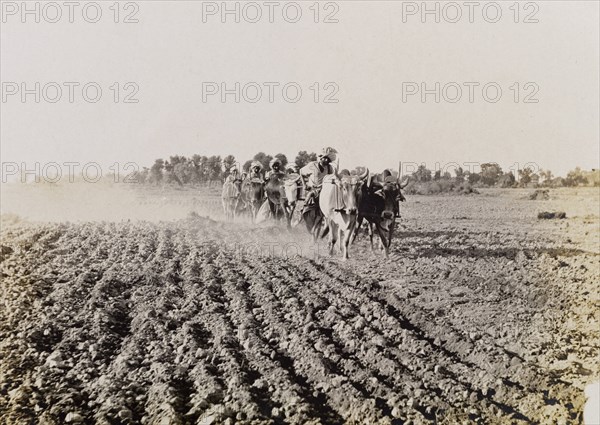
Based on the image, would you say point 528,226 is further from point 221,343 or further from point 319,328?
point 221,343

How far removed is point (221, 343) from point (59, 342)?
174cm

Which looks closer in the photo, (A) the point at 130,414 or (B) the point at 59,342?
(A) the point at 130,414

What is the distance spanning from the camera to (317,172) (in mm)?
10672

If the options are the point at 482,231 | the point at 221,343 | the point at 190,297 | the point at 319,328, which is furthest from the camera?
the point at 482,231

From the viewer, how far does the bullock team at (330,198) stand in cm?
972

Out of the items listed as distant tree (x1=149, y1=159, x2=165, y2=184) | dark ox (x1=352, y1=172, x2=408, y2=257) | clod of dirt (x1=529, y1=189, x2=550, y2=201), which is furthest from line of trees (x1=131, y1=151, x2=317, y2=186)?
clod of dirt (x1=529, y1=189, x2=550, y2=201)

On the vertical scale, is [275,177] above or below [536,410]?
above

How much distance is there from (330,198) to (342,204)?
20.1 inches

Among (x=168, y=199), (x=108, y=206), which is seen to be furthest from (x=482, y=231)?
(x=108, y=206)

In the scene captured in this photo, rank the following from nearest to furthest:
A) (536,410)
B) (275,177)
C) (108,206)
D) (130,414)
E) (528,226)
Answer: (130,414)
(536,410)
(275,177)
(528,226)
(108,206)

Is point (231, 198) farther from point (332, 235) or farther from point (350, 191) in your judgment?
point (350, 191)

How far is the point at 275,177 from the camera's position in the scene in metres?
12.4

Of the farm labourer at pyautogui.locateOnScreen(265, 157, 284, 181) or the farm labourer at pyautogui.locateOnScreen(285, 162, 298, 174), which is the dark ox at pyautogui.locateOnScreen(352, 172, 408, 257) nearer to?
the farm labourer at pyautogui.locateOnScreen(285, 162, 298, 174)

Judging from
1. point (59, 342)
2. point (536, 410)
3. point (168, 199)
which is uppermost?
point (168, 199)
